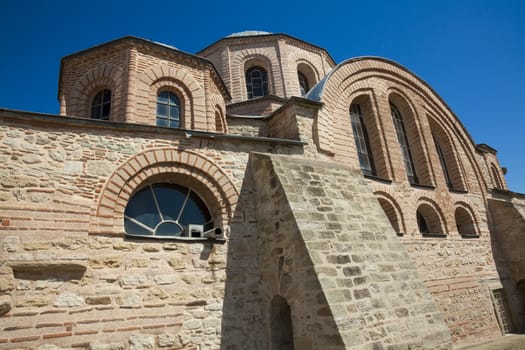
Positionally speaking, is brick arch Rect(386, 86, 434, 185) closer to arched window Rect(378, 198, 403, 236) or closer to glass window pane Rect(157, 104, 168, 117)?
arched window Rect(378, 198, 403, 236)

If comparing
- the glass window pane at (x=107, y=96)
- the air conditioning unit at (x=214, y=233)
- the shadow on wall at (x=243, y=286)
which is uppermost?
the glass window pane at (x=107, y=96)

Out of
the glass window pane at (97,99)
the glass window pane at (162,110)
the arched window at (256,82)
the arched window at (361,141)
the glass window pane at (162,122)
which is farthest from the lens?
the arched window at (256,82)

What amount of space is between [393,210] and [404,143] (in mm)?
3133

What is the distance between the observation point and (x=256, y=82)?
13.6 metres

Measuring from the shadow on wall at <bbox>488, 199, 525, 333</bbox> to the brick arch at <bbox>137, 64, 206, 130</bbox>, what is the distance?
9.81 metres

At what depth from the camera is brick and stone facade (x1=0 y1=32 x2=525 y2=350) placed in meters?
4.04

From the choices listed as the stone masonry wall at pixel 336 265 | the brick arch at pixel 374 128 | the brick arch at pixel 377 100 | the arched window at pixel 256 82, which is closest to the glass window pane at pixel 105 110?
the stone masonry wall at pixel 336 265

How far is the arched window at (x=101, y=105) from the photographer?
26.9 ft

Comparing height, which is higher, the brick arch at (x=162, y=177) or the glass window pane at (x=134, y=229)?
the brick arch at (x=162, y=177)

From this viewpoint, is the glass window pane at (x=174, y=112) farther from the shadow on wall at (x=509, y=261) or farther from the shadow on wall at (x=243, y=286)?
the shadow on wall at (x=509, y=261)

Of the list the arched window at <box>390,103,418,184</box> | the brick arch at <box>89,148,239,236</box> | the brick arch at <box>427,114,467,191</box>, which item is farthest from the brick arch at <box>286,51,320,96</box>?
the brick arch at <box>89,148,239,236</box>

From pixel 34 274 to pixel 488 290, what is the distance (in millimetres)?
10872

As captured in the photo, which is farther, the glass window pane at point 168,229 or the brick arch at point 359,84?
the brick arch at point 359,84

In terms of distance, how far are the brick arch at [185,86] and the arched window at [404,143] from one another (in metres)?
6.46
